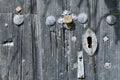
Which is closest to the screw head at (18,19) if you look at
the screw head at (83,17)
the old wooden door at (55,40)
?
the old wooden door at (55,40)

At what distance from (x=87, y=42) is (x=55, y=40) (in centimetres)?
21

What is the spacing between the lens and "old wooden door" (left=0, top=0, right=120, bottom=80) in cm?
285

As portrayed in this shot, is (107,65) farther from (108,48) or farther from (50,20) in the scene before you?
(50,20)

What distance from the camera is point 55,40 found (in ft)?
9.47

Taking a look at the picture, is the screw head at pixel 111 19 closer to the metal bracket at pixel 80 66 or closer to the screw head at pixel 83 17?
the screw head at pixel 83 17

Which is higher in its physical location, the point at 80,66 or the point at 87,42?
the point at 87,42

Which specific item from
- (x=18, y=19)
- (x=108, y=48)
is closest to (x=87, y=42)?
(x=108, y=48)

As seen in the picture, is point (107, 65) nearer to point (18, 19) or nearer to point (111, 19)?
point (111, 19)

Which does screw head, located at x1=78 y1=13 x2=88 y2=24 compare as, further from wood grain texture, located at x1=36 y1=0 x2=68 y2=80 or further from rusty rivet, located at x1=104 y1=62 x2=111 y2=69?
rusty rivet, located at x1=104 y1=62 x2=111 y2=69

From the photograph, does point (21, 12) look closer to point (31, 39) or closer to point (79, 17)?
point (31, 39)

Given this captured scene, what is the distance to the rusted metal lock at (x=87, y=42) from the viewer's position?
9.34 feet

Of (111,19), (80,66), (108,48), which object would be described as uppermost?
(111,19)

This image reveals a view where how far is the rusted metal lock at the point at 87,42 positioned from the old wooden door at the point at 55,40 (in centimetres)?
2

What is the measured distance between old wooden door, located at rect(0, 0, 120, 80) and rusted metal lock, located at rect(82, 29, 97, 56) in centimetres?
2
